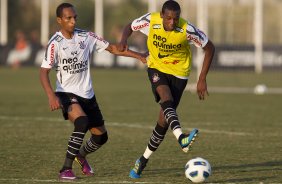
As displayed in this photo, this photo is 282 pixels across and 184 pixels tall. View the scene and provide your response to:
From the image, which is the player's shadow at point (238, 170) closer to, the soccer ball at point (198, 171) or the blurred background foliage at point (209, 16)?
the soccer ball at point (198, 171)

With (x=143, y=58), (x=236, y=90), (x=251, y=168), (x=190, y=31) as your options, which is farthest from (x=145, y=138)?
(x=236, y=90)

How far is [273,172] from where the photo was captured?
11.4 meters

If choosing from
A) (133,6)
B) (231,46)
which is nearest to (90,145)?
(231,46)

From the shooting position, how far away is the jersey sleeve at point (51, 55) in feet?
35.5

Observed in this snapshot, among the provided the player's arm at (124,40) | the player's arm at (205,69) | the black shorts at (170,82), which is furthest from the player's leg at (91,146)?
the player's arm at (205,69)

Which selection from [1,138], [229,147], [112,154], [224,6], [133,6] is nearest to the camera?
[112,154]

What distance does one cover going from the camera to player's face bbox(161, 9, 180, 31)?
1095cm

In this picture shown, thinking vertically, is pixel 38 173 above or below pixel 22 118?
above

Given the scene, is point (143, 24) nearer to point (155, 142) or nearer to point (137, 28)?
point (137, 28)

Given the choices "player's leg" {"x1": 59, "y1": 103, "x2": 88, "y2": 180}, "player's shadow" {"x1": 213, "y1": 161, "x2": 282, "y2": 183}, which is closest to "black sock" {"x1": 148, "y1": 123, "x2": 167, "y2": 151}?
"player's shadow" {"x1": 213, "y1": 161, "x2": 282, "y2": 183}

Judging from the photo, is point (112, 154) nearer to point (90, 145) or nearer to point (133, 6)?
point (90, 145)

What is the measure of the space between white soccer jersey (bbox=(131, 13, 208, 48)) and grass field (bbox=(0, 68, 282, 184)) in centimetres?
178

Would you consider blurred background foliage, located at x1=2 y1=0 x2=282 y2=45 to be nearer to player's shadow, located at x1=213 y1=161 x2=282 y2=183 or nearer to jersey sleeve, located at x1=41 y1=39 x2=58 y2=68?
player's shadow, located at x1=213 y1=161 x2=282 y2=183

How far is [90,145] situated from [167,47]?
171cm
